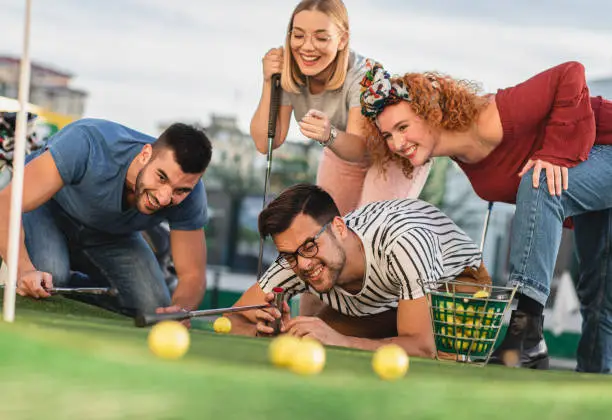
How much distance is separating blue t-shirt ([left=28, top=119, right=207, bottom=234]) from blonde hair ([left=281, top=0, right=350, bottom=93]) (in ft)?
2.10

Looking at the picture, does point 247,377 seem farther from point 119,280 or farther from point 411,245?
point 119,280


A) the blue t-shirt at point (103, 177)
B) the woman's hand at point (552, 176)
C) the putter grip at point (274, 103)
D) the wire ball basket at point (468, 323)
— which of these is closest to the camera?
the wire ball basket at point (468, 323)

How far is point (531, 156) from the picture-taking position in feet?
9.07

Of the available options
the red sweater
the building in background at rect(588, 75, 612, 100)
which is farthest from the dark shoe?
the building in background at rect(588, 75, 612, 100)

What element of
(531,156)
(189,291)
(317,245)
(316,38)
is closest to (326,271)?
(317,245)

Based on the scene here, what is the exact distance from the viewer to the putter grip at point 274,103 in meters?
3.40

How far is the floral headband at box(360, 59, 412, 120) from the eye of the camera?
2.78m

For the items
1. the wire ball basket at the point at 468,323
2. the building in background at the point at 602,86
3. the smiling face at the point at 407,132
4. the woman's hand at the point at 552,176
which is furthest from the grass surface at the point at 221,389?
the building in background at the point at 602,86

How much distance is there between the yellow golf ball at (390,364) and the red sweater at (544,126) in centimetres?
126

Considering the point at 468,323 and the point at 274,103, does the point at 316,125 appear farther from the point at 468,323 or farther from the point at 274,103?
the point at 468,323

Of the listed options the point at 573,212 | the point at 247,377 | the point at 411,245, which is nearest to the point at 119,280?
the point at 411,245

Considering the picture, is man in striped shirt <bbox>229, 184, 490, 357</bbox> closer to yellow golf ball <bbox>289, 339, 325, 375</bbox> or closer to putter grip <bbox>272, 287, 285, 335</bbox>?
putter grip <bbox>272, 287, 285, 335</bbox>

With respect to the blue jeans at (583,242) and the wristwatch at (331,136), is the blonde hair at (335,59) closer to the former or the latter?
the wristwatch at (331,136)

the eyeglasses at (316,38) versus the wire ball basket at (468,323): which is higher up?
the eyeglasses at (316,38)
